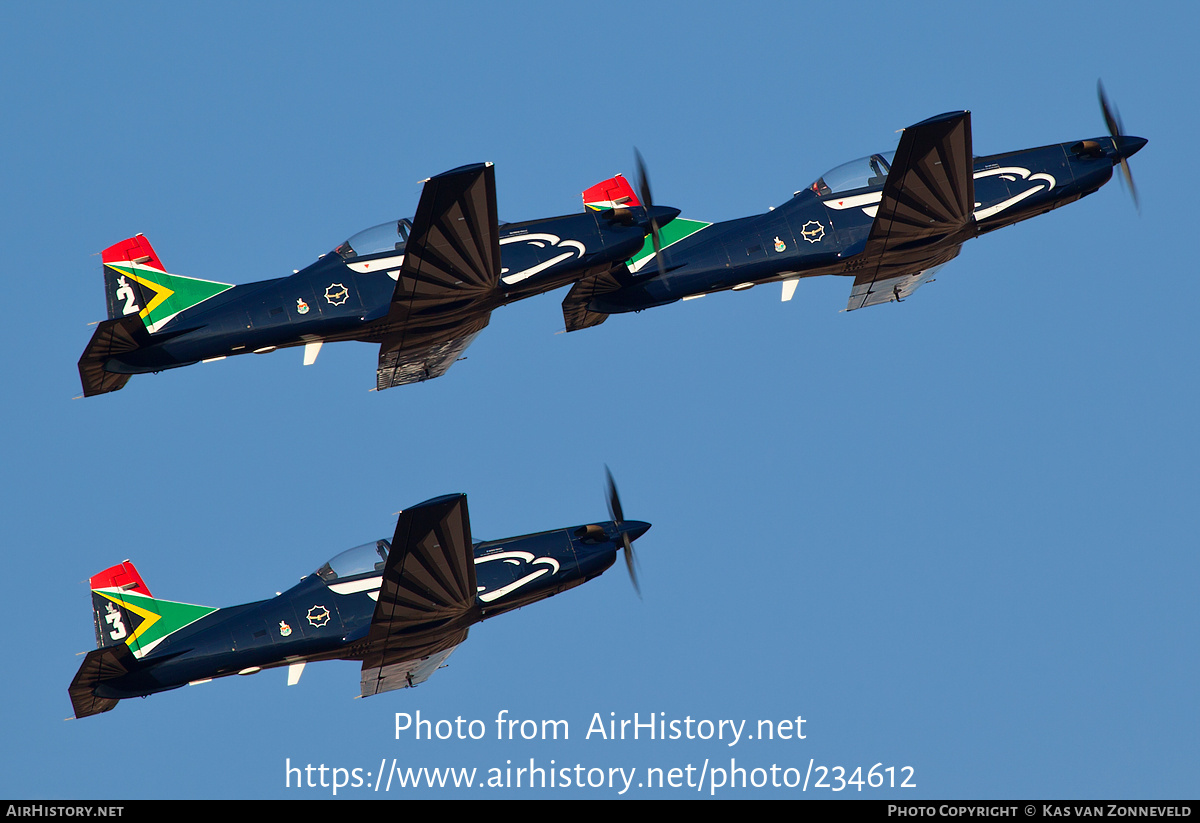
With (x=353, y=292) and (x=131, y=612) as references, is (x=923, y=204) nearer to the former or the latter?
(x=353, y=292)

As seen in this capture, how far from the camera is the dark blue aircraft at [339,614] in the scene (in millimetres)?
35656

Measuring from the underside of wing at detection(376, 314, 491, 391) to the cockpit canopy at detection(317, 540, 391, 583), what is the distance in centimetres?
469

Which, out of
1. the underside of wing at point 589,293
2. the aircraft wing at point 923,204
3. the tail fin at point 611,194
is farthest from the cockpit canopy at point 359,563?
the aircraft wing at point 923,204

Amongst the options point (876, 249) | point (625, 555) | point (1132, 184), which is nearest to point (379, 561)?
point (625, 555)

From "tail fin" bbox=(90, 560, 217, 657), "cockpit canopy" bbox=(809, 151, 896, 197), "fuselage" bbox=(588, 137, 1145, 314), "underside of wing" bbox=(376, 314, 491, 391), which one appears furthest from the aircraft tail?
"cockpit canopy" bbox=(809, 151, 896, 197)

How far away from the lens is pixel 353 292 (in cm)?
3688

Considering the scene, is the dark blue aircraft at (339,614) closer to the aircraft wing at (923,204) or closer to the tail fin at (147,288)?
the tail fin at (147,288)

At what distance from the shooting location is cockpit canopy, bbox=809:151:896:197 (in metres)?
38.6

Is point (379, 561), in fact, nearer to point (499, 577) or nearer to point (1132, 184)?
point (499, 577)

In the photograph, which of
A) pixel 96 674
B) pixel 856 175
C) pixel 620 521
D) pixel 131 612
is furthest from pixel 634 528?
pixel 96 674

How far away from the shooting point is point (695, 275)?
126 feet

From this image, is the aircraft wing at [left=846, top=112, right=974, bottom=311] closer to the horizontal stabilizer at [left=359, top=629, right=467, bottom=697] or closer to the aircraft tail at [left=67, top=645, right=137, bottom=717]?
the horizontal stabilizer at [left=359, top=629, right=467, bottom=697]
